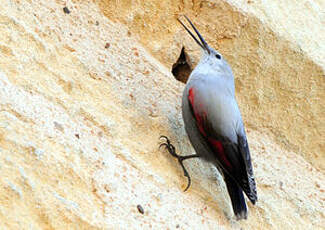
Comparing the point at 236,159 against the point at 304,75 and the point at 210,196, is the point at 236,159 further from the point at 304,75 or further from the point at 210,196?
the point at 304,75

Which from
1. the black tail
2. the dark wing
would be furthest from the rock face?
the dark wing

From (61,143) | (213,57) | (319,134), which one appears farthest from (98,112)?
(319,134)

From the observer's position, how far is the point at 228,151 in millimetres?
3014

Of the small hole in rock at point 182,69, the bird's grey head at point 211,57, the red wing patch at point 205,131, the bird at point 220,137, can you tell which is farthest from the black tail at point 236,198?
the small hole in rock at point 182,69

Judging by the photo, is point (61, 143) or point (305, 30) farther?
point (305, 30)

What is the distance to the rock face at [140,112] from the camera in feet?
7.83

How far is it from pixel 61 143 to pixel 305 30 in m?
2.04

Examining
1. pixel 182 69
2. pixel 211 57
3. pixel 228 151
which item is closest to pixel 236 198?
pixel 228 151

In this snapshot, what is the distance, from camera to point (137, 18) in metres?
3.42

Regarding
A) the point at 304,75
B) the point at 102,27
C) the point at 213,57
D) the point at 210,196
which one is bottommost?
the point at 210,196

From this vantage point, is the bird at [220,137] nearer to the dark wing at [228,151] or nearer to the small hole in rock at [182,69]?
the dark wing at [228,151]

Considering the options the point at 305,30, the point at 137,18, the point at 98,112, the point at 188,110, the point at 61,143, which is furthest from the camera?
the point at 305,30

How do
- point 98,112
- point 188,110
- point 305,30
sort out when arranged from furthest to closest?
point 305,30
point 188,110
point 98,112

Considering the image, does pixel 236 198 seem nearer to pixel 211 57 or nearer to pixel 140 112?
pixel 140 112
